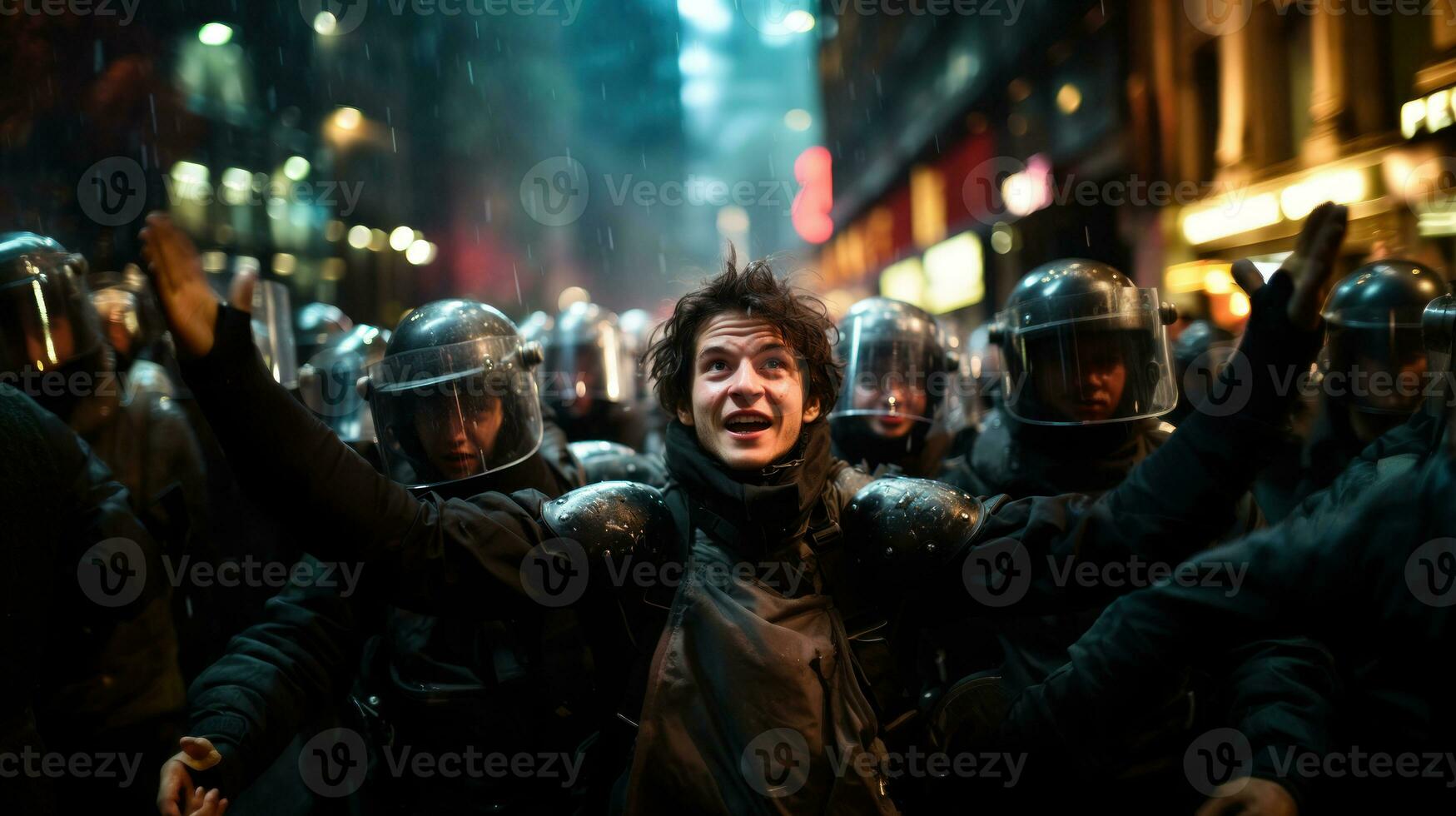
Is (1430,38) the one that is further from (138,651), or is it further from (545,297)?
(545,297)

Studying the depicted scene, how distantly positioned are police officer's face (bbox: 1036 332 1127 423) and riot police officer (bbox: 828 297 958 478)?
2.79 ft

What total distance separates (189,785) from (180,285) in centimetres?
109

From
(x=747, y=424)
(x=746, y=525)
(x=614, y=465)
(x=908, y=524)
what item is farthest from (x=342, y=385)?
(x=908, y=524)

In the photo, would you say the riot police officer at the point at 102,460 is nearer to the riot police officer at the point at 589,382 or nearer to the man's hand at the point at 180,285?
the man's hand at the point at 180,285

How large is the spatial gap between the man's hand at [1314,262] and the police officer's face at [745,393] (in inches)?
41.9

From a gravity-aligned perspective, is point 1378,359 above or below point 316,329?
below

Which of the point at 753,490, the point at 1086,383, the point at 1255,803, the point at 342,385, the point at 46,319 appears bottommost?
the point at 1255,803

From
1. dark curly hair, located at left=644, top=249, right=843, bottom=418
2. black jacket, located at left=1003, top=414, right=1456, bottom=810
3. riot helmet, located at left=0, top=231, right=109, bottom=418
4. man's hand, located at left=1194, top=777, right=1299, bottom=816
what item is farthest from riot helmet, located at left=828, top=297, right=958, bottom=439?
riot helmet, located at left=0, top=231, right=109, bottom=418

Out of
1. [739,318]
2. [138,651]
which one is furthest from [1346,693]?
[138,651]

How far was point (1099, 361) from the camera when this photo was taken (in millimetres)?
2895

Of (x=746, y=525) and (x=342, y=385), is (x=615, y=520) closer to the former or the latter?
(x=746, y=525)

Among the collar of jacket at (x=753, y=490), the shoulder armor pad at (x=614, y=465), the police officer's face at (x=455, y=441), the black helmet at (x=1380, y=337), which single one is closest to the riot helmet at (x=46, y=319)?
the police officer's face at (x=455, y=441)

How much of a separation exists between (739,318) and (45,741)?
7.14 ft

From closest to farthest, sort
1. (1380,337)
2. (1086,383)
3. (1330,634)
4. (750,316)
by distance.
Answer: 1. (1330,634)
2. (750,316)
3. (1086,383)
4. (1380,337)
